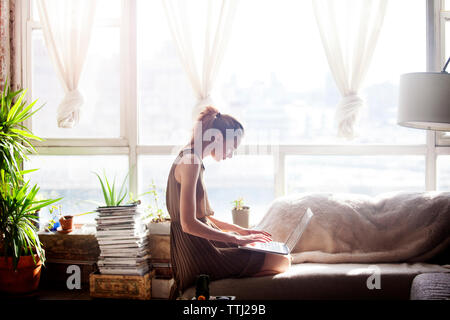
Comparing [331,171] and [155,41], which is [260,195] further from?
[155,41]

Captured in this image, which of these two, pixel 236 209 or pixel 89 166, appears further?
pixel 89 166

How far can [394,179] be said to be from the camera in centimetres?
382

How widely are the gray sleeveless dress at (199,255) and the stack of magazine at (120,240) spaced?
2.46ft

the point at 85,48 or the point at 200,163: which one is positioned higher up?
the point at 85,48

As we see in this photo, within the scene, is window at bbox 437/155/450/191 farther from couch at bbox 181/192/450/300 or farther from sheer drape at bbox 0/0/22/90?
sheer drape at bbox 0/0/22/90

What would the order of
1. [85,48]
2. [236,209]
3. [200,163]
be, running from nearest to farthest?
[200,163], [236,209], [85,48]

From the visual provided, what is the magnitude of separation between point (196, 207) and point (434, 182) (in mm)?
2110

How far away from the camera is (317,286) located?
8.21 feet

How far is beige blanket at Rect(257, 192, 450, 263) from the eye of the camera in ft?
9.30

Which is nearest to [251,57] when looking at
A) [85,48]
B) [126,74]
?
[126,74]

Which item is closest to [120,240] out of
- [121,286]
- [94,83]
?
[121,286]

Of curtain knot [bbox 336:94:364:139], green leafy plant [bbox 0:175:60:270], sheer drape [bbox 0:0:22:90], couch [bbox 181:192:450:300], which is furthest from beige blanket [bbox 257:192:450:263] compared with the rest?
sheer drape [bbox 0:0:22:90]

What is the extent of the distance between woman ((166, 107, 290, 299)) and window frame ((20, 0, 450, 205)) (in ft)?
3.98

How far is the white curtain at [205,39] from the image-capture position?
11.8 ft
